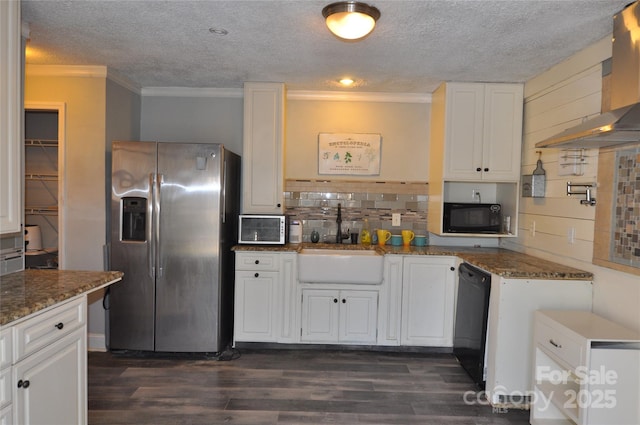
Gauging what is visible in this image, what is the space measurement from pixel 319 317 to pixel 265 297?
0.51m

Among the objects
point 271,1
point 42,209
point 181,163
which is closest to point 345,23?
point 271,1

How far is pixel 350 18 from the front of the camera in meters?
2.16

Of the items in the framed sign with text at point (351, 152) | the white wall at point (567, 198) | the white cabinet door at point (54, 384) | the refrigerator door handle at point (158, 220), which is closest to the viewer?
the white cabinet door at point (54, 384)

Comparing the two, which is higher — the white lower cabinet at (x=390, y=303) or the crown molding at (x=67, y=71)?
the crown molding at (x=67, y=71)

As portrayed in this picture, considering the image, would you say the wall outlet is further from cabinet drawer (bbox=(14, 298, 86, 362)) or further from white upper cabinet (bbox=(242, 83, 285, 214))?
cabinet drawer (bbox=(14, 298, 86, 362))

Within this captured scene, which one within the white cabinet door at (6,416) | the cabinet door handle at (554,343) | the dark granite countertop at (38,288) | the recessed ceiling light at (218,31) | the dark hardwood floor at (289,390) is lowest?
the dark hardwood floor at (289,390)

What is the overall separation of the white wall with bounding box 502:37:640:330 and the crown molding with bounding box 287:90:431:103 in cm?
99

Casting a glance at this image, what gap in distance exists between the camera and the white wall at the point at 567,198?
7.82ft

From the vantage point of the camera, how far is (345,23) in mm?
2193

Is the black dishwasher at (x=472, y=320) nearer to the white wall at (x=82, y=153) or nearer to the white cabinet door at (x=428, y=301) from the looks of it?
the white cabinet door at (x=428, y=301)

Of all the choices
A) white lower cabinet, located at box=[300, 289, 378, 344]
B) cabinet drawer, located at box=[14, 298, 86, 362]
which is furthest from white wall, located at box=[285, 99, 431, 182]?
cabinet drawer, located at box=[14, 298, 86, 362]

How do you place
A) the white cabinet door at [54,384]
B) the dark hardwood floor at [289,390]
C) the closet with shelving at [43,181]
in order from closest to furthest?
the white cabinet door at [54,384] < the dark hardwood floor at [289,390] < the closet with shelving at [43,181]

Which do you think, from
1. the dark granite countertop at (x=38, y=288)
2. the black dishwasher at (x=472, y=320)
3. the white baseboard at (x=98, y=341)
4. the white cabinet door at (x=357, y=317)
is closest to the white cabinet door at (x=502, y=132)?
the black dishwasher at (x=472, y=320)

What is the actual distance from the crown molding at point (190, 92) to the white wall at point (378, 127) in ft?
1.86
